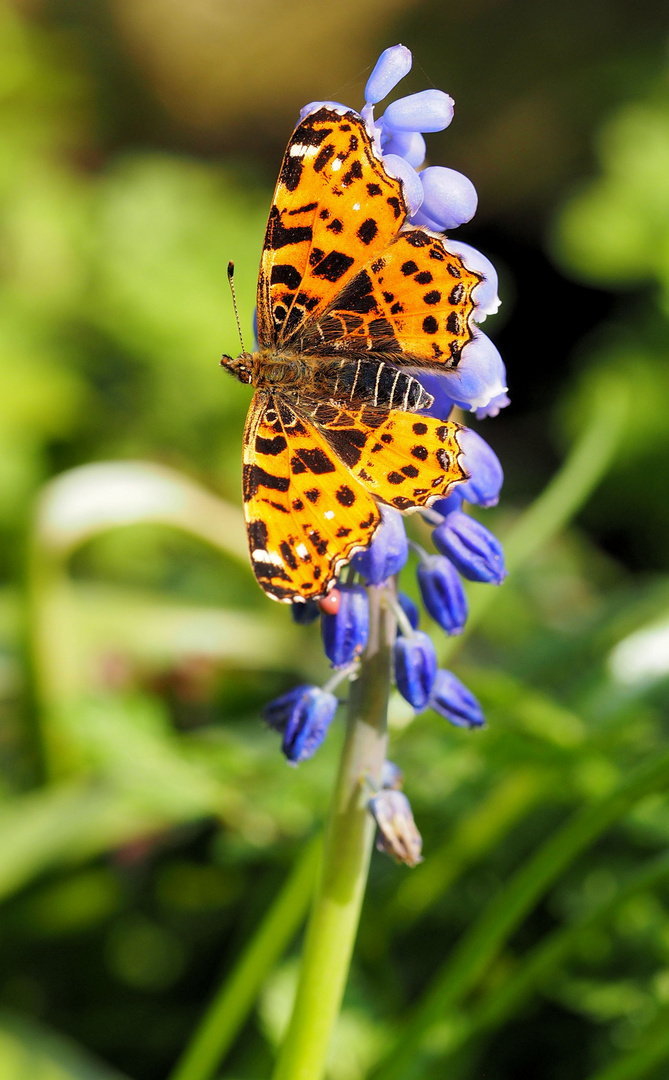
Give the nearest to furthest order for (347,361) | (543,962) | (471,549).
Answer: (471,549), (347,361), (543,962)

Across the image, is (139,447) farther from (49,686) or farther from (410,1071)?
(410,1071)

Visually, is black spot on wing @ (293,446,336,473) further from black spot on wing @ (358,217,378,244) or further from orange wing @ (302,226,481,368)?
black spot on wing @ (358,217,378,244)

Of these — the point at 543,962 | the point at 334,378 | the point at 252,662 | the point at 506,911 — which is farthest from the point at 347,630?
the point at 252,662

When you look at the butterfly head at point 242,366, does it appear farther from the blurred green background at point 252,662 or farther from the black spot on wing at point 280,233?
the blurred green background at point 252,662

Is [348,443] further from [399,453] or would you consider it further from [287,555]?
[287,555]

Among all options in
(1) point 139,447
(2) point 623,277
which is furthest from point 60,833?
(2) point 623,277

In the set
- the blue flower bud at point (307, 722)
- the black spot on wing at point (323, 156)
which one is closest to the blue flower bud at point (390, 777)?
the blue flower bud at point (307, 722)
